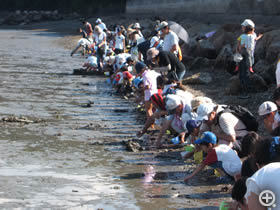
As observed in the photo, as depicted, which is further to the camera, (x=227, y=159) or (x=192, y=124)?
(x=192, y=124)

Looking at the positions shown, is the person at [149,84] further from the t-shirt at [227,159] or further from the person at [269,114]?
the person at [269,114]

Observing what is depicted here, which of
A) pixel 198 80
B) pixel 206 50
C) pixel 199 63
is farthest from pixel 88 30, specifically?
pixel 198 80

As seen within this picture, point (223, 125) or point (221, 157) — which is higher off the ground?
point (223, 125)

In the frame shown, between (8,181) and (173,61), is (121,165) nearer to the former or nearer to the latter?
(8,181)

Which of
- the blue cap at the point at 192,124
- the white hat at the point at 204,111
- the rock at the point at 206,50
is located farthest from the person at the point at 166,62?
the rock at the point at 206,50

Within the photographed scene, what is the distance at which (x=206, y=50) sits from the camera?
21.0 meters

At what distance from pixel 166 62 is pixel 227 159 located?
16.5ft

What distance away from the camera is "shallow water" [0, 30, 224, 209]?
679 cm

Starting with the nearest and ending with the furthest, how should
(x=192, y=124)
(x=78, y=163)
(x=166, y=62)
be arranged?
(x=192, y=124), (x=78, y=163), (x=166, y=62)

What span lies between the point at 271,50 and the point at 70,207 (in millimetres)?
10367

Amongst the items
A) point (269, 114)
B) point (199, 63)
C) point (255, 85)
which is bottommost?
point (199, 63)

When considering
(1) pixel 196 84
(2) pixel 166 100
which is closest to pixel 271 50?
(1) pixel 196 84

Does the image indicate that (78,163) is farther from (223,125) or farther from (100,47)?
(100,47)

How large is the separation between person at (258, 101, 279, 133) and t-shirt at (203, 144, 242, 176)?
1.74ft
